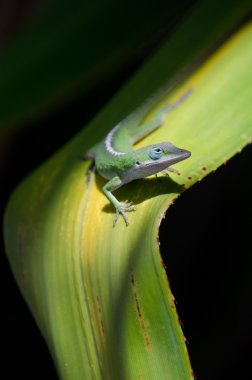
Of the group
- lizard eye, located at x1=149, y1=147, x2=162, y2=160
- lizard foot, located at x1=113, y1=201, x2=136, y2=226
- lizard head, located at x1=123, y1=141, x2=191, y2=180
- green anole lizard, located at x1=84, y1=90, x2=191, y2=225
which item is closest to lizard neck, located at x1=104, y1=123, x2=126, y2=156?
green anole lizard, located at x1=84, y1=90, x2=191, y2=225

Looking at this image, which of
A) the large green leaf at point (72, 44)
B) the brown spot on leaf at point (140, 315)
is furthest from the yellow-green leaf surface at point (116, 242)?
the large green leaf at point (72, 44)

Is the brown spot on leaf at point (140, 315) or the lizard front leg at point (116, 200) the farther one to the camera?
the lizard front leg at point (116, 200)

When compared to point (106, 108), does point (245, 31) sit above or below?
above

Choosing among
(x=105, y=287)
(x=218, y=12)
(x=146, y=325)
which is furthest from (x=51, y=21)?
(x=146, y=325)

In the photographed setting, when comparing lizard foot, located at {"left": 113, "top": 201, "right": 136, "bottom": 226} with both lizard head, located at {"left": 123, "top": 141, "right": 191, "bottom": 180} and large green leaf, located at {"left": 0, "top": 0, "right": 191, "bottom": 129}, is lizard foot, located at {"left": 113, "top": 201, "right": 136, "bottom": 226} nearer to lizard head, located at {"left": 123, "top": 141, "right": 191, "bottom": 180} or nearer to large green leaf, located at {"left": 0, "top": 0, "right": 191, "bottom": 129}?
lizard head, located at {"left": 123, "top": 141, "right": 191, "bottom": 180}

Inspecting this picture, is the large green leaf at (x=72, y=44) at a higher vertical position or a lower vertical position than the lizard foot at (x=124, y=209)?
higher

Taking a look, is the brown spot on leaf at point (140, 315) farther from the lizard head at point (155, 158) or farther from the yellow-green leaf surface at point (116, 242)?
the lizard head at point (155, 158)

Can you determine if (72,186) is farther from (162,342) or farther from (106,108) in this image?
(162,342)

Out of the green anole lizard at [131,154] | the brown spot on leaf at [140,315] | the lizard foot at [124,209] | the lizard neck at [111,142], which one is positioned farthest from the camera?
the lizard neck at [111,142]
